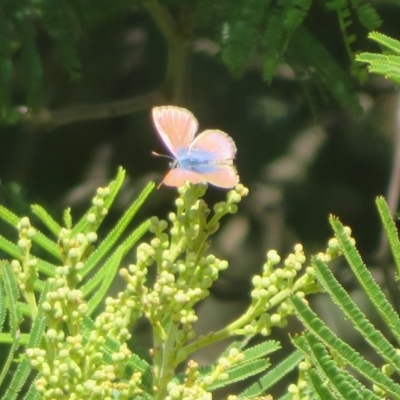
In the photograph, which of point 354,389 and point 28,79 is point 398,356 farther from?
point 28,79

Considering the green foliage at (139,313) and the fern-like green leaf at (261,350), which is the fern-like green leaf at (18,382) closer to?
the green foliage at (139,313)

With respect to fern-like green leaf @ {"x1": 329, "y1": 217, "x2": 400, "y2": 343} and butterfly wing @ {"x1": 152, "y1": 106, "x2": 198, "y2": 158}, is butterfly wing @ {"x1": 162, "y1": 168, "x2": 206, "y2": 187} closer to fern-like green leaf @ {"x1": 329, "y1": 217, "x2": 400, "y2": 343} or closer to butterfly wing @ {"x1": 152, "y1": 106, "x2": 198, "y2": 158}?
butterfly wing @ {"x1": 152, "y1": 106, "x2": 198, "y2": 158}

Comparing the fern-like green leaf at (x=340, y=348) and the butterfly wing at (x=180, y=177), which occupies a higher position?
the butterfly wing at (x=180, y=177)

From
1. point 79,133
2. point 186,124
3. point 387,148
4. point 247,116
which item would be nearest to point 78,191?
point 79,133

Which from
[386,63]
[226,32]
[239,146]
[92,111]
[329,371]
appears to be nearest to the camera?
[329,371]

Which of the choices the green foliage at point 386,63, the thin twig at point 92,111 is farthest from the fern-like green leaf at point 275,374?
the thin twig at point 92,111

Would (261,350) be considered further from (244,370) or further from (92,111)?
(92,111)

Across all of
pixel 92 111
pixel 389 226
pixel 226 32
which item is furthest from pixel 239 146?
pixel 389 226
